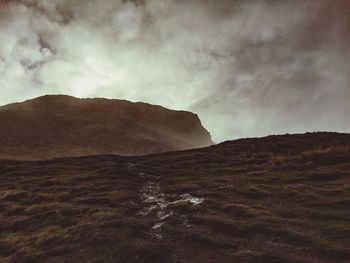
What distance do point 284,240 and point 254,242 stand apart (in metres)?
1.73

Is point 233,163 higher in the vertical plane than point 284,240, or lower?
higher

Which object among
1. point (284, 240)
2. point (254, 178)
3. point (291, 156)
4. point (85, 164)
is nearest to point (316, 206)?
point (284, 240)

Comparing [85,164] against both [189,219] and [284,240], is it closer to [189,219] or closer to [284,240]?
[189,219]

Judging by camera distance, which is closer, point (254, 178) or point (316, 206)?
point (316, 206)

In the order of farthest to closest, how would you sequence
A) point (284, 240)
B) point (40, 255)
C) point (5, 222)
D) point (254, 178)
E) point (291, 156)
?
point (291, 156) → point (254, 178) → point (5, 222) → point (40, 255) → point (284, 240)

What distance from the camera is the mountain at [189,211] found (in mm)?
22812

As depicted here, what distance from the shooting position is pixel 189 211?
102 feet

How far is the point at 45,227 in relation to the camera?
3134 centimetres

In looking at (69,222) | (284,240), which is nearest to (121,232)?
(69,222)

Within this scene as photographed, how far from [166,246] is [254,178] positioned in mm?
21238

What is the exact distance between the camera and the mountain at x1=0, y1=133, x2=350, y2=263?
22.8 meters

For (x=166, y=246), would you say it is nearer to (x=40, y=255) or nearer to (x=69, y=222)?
(x=40, y=255)

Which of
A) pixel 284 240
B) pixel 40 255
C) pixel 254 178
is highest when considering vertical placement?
pixel 254 178

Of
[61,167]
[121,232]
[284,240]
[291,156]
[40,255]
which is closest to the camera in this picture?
[284,240]
